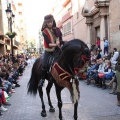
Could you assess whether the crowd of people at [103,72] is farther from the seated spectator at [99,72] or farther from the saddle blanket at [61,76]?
the saddle blanket at [61,76]

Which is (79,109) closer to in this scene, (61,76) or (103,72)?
(61,76)

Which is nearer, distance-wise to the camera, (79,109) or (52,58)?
(52,58)

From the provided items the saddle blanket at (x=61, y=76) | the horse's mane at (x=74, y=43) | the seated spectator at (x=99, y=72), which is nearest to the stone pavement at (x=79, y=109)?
the saddle blanket at (x=61, y=76)

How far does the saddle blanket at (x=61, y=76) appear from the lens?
615 centimetres

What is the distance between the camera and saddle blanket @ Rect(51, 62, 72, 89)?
6.15 meters

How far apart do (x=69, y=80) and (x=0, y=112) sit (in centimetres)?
261

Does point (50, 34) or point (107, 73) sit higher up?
point (50, 34)

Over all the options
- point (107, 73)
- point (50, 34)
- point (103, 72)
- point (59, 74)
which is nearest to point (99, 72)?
point (103, 72)

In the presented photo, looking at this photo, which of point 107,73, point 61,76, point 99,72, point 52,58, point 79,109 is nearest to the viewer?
point 61,76

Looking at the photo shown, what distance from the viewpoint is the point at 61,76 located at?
619 centimetres

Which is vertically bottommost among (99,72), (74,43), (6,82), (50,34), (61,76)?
(6,82)

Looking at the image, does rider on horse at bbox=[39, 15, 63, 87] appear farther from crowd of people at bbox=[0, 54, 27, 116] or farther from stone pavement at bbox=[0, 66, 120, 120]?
A: crowd of people at bbox=[0, 54, 27, 116]

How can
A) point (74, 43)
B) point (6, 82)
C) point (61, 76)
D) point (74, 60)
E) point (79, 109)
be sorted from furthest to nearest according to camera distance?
1. point (6, 82)
2. point (79, 109)
3. point (61, 76)
4. point (74, 43)
5. point (74, 60)

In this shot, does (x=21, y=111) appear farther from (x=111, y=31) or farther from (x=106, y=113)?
(x=111, y=31)
